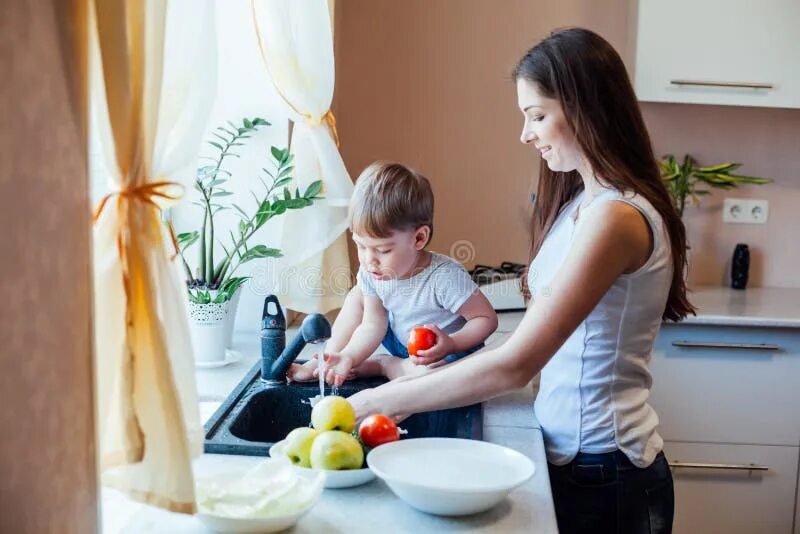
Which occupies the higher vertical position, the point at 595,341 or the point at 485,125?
the point at 485,125

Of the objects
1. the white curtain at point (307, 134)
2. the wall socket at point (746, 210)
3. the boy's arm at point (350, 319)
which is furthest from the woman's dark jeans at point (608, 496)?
the wall socket at point (746, 210)

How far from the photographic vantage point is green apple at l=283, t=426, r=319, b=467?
124 centimetres

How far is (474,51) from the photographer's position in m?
2.94

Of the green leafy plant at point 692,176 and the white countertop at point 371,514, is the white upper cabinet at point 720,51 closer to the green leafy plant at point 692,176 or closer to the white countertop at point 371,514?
the green leafy plant at point 692,176

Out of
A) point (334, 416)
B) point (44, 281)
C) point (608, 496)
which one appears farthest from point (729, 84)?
point (44, 281)

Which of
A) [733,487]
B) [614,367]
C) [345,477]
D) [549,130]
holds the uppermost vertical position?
[549,130]

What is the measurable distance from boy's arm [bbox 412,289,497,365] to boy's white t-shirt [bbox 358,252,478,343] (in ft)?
0.07

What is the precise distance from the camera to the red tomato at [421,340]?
1677 millimetres

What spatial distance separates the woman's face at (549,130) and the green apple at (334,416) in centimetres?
54

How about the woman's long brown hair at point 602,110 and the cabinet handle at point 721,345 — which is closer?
the woman's long brown hair at point 602,110

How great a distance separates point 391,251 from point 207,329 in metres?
0.47

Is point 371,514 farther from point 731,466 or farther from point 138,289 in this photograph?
point 731,466

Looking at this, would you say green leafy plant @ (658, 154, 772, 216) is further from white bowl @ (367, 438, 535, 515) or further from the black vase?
white bowl @ (367, 438, 535, 515)

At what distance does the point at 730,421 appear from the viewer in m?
2.52
